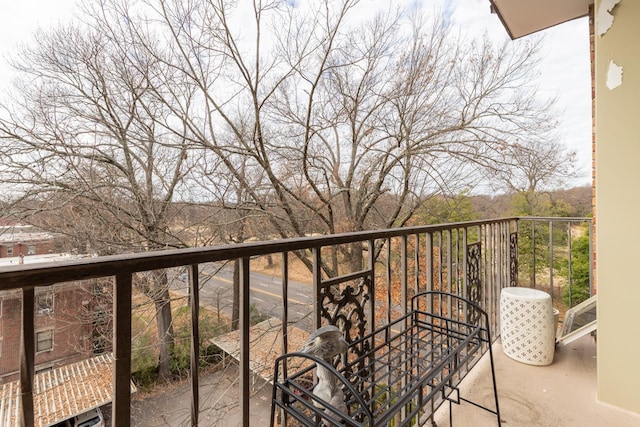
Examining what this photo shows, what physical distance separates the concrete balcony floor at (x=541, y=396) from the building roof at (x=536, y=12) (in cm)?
275

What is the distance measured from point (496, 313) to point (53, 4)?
253 inches

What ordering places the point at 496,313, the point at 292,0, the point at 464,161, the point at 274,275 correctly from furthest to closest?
the point at 464,161 → the point at 274,275 → the point at 292,0 → the point at 496,313

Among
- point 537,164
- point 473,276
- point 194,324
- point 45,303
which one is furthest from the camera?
point 537,164

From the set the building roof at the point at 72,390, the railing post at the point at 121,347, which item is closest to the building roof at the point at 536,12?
the railing post at the point at 121,347

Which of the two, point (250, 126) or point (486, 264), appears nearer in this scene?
point (486, 264)

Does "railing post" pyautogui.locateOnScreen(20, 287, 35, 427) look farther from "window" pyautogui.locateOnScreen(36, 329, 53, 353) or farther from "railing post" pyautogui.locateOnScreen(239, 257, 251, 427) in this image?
"window" pyautogui.locateOnScreen(36, 329, 53, 353)

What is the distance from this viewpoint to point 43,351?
3400mm

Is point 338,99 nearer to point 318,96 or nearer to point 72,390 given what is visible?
point 318,96

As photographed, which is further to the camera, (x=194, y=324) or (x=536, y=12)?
(x=536, y=12)

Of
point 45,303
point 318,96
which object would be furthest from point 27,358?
point 318,96

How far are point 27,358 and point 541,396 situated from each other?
2375 millimetres

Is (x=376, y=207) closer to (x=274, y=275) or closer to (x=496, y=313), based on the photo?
(x=274, y=275)

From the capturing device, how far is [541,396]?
1.75 m

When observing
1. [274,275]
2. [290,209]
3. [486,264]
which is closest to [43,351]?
[274,275]
